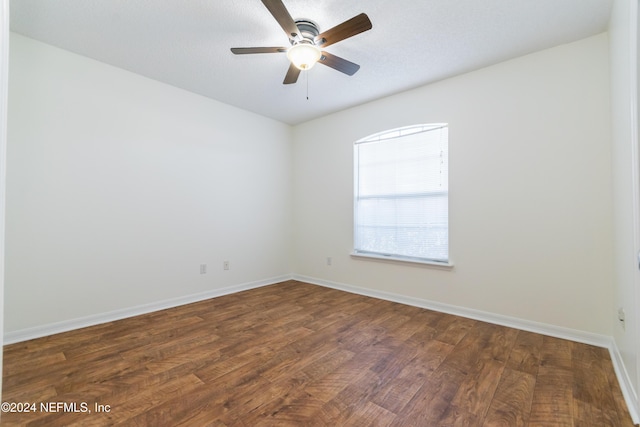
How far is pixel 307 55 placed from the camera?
2129 mm

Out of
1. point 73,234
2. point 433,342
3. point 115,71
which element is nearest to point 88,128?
point 115,71

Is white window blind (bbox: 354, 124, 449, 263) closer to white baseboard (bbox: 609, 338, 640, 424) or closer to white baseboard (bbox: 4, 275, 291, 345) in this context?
white baseboard (bbox: 609, 338, 640, 424)

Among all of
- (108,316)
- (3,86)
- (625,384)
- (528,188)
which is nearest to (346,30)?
(3,86)

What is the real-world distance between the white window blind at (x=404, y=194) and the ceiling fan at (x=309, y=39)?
141cm

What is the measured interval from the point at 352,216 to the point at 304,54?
2312 millimetres

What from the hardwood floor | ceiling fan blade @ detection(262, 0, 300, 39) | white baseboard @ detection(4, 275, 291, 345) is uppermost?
ceiling fan blade @ detection(262, 0, 300, 39)

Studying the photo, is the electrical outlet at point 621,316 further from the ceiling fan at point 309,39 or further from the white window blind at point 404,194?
the ceiling fan at point 309,39

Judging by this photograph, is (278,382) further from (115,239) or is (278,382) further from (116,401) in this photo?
(115,239)

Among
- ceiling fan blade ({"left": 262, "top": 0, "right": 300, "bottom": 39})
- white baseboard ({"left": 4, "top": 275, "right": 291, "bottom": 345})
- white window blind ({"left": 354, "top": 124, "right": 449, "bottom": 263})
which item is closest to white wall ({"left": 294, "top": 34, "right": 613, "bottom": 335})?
white window blind ({"left": 354, "top": 124, "right": 449, "bottom": 263})

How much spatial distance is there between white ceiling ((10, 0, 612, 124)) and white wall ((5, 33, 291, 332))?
335 mm

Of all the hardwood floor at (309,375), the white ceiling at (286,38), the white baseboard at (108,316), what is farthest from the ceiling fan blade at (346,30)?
the white baseboard at (108,316)

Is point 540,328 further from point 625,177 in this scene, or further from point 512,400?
point 625,177

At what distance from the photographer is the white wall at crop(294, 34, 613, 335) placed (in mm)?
2314

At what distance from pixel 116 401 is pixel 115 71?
3017mm
